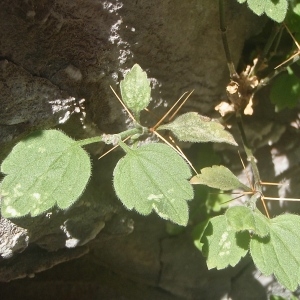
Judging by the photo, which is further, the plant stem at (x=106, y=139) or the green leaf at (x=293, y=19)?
the green leaf at (x=293, y=19)

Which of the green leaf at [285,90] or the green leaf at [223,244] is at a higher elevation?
the green leaf at [285,90]

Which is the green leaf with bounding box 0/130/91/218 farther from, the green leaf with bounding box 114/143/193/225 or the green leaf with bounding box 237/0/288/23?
the green leaf with bounding box 237/0/288/23

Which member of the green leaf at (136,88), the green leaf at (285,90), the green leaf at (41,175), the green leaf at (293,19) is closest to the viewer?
the green leaf at (41,175)

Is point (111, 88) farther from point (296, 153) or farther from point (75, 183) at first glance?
point (296, 153)

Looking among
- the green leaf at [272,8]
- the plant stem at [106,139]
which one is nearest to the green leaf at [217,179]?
the plant stem at [106,139]

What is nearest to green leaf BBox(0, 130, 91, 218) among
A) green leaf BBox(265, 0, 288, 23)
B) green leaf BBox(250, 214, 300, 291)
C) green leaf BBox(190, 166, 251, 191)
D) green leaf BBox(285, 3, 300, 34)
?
green leaf BBox(190, 166, 251, 191)

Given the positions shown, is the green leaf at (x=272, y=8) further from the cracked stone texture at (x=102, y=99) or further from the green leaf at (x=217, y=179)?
the green leaf at (x=217, y=179)
